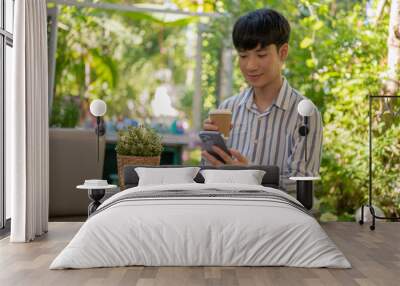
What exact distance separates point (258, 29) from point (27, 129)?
216 cm

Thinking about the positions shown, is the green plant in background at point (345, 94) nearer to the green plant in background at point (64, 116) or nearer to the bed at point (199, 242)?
the green plant in background at point (64, 116)

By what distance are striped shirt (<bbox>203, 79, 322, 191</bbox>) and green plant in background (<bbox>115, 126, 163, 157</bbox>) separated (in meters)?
0.77

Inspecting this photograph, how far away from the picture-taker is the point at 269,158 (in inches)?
236

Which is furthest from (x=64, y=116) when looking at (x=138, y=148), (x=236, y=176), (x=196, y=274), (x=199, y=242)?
(x=196, y=274)

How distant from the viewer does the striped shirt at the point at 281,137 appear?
592 cm

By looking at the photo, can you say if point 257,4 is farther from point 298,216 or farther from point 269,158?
point 298,216

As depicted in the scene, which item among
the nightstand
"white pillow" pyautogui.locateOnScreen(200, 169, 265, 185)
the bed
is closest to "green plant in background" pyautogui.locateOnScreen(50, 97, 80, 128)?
the nightstand

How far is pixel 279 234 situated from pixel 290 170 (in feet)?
5.96

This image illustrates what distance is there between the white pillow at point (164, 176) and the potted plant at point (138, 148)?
30cm

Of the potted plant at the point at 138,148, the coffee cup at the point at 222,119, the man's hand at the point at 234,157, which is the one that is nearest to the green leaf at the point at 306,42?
the coffee cup at the point at 222,119

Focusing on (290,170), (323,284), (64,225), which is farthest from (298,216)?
(64,225)

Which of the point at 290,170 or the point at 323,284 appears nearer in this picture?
the point at 323,284

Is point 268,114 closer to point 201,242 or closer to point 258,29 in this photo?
A: point 258,29

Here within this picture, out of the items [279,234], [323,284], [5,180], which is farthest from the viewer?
[5,180]
